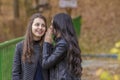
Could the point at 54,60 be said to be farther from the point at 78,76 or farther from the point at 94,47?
the point at 94,47

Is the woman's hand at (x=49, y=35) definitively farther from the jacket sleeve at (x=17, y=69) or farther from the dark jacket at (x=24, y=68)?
the jacket sleeve at (x=17, y=69)

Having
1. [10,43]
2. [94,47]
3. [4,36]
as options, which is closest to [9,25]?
[4,36]

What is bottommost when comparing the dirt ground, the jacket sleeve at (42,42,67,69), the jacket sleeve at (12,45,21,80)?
the dirt ground

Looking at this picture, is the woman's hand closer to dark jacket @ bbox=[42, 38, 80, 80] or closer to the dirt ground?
dark jacket @ bbox=[42, 38, 80, 80]

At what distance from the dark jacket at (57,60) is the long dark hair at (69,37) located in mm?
56

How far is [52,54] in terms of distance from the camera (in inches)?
239

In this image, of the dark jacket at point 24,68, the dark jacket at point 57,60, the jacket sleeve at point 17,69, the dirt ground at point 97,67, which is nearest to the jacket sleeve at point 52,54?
the dark jacket at point 57,60

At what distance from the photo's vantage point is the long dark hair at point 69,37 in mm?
6051

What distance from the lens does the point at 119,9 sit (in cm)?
2567

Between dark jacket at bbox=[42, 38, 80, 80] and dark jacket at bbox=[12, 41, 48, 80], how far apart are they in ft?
0.43

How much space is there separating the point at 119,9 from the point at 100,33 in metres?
3.27

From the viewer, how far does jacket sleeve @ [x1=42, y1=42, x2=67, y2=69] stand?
5984 mm

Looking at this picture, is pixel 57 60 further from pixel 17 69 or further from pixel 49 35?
pixel 17 69

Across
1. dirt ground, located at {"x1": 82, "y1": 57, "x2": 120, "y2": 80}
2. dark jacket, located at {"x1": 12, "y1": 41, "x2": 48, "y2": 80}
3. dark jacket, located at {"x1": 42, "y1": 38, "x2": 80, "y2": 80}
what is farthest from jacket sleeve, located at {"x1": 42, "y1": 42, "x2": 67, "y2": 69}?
dirt ground, located at {"x1": 82, "y1": 57, "x2": 120, "y2": 80}
